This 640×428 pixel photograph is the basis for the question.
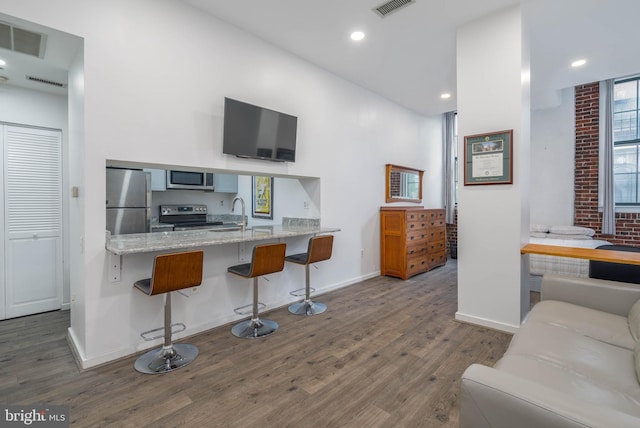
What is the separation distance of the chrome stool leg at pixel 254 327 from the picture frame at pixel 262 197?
1957 millimetres

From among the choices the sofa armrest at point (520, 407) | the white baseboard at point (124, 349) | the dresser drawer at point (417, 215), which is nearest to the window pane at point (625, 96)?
the dresser drawer at point (417, 215)


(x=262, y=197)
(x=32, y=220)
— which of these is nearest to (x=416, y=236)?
(x=262, y=197)

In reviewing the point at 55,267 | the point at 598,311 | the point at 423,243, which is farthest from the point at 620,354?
the point at 55,267

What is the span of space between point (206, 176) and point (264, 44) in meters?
2.81

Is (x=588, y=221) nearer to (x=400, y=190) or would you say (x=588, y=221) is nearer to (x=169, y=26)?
(x=400, y=190)

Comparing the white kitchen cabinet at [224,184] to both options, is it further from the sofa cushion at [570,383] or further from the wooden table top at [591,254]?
the sofa cushion at [570,383]

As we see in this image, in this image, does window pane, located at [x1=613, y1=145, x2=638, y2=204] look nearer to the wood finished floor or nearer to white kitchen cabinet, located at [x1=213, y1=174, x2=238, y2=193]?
the wood finished floor

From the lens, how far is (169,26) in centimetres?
272

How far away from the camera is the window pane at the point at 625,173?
5.06 metres

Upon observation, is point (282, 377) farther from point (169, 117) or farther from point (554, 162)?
point (554, 162)

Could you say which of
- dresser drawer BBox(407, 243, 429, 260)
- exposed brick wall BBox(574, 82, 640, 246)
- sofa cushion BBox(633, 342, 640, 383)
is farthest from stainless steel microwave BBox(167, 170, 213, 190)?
exposed brick wall BBox(574, 82, 640, 246)

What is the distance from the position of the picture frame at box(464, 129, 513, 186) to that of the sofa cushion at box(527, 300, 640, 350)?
1232 millimetres

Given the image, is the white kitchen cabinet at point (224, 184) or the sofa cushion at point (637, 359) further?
the white kitchen cabinet at point (224, 184)

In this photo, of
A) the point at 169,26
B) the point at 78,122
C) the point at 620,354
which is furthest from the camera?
the point at 169,26
